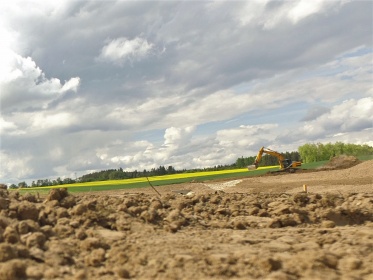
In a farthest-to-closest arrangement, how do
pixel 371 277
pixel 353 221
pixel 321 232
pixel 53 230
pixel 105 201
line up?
pixel 353 221
pixel 105 201
pixel 321 232
pixel 53 230
pixel 371 277

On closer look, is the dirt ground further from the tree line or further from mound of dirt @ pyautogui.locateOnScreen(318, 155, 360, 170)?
the tree line

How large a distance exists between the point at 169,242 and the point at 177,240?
0.20 meters

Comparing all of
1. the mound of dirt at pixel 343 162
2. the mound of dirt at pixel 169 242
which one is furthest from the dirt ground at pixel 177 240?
the mound of dirt at pixel 343 162

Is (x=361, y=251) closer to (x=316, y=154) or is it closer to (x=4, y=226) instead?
(x=4, y=226)

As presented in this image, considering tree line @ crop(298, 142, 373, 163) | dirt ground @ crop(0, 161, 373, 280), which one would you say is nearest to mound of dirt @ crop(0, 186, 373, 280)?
dirt ground @ crop(0, 161, 373, 280)

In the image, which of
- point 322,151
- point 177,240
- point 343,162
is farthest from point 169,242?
point 322,151

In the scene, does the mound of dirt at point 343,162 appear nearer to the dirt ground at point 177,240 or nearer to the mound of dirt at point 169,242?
the dirt ground at point 177,240

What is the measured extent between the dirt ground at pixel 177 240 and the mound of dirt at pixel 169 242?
1cm

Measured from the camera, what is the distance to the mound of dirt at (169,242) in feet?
17.4

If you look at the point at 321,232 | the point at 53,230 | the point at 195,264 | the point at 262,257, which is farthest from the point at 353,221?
the point at 53,230

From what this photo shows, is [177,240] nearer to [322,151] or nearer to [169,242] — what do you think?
[169,242]

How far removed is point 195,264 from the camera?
5.40 m

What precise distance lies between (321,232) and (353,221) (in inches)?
92.1

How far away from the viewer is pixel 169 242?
6.10 metres
